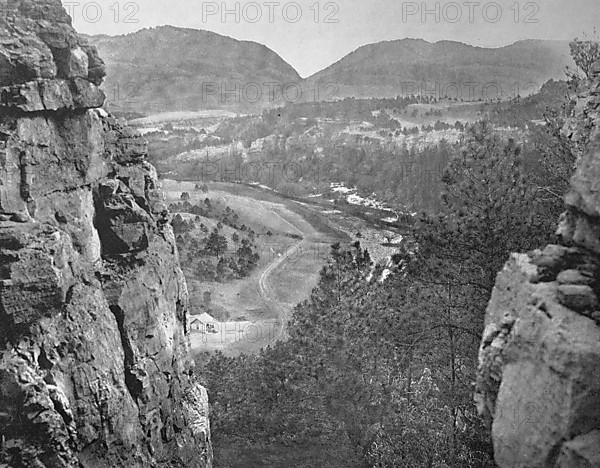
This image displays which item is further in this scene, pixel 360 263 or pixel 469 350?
pixel 360 263

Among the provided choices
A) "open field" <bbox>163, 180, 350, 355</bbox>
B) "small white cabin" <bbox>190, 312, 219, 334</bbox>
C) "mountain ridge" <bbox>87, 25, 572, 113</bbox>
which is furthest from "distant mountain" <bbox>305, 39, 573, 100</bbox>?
"small white cabin" <bbox>190, 312, 219, 334</bbox>

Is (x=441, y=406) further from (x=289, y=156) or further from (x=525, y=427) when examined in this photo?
(x=289, y=156)

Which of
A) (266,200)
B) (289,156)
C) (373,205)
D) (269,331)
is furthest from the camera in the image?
(289,156)

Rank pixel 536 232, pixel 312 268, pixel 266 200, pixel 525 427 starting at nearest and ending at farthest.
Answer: pixel 525 427, pixel 536 232, pixel 312 268, pixel 266 200

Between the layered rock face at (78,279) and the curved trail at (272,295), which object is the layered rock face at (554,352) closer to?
the layered rock face at (78,279)

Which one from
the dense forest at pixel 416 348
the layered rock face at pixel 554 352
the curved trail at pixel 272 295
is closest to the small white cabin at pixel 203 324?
the curved trail at pixel 272 295

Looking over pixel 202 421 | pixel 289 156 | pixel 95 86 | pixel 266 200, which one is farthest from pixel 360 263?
pixel 289 156

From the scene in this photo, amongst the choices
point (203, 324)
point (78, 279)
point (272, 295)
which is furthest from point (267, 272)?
point (78, 279)
